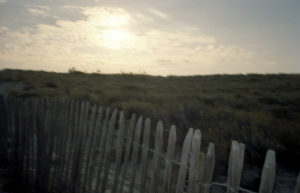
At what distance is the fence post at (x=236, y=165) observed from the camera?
189 cm

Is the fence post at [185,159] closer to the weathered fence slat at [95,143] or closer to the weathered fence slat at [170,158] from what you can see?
the weathered fence slat at [170,158]

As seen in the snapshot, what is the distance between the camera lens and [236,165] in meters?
1.90

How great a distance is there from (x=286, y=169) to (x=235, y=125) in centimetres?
221

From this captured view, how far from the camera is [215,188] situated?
16.5 ft

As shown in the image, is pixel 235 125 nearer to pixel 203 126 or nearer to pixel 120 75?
pixel 203 126

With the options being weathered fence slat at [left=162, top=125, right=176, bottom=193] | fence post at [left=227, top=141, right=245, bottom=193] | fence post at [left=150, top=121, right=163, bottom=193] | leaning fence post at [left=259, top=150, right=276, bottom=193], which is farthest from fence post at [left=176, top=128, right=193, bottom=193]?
leaning fence post at [left=259, top=150, right=276, bottom=193]

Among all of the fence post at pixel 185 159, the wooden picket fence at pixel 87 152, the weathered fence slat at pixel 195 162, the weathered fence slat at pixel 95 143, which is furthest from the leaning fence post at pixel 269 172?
the weathered fence slat at pixel 95 143

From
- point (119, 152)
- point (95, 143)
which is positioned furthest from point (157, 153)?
point (95, 143)

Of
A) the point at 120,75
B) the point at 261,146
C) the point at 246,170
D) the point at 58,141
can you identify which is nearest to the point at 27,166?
the point at 58,141

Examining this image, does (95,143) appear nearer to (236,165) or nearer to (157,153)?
(157,153)

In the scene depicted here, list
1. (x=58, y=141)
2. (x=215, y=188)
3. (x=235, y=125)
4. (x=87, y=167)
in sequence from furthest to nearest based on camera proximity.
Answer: (x=235, y=125), (x=215, y=188), (x=58, y=141), (x=87, y=167)

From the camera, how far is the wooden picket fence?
2.33 meters

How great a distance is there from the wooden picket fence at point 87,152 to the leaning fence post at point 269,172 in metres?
0.05

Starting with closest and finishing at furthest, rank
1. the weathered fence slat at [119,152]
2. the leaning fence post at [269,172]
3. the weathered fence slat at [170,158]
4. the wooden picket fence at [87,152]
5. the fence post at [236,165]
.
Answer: the leaning fence post at [269,172] → the fence post at [236,165] → the wooden picket fence at [87,152] → the weathered fence slat at [170,158] → the weathered fence slat at [119,152]
